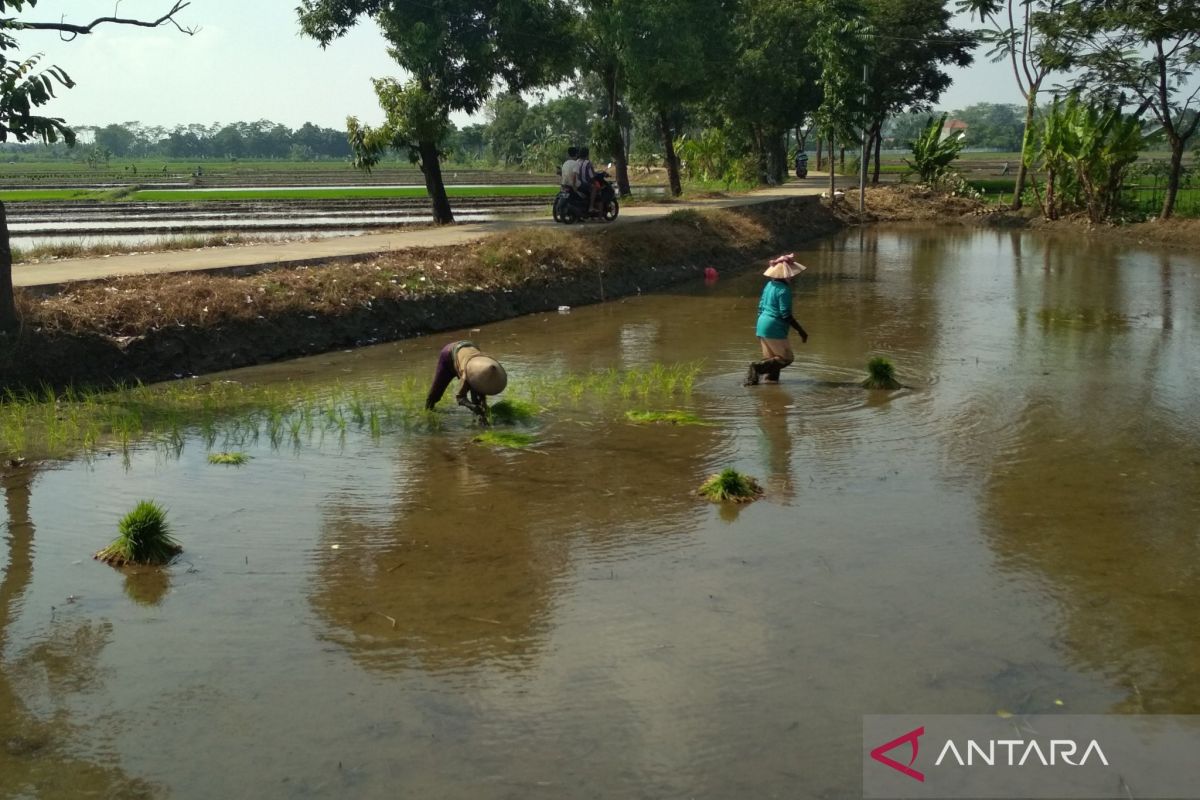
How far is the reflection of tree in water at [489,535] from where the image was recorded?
5.91m

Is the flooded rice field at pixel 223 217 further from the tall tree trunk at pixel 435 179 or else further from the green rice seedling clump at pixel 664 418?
the green rice seedling clump at pixel 664 418

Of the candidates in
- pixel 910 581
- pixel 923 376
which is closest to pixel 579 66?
pixel 923 376

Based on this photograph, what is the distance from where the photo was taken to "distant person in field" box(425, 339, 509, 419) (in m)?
9.38

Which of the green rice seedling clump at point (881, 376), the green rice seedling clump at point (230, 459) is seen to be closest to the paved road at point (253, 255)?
the green rice seedling clump at point (230, 459)

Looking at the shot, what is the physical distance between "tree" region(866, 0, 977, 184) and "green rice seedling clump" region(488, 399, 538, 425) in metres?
35.4

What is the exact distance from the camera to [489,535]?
7.41 meters

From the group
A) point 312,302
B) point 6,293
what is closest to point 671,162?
point 312,302

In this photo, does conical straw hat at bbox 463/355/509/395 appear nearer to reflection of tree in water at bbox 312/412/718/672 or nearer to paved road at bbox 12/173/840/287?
reflection of tree in water at bbox 312/412/718/672

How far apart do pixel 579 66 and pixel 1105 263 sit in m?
12.8

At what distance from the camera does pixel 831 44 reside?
33.5 meters

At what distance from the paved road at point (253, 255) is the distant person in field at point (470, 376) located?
5945 millimetres

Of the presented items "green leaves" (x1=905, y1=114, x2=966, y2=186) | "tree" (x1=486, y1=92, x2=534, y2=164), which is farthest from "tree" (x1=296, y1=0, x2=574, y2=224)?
"tree" (x1=486, y1=92, x2=534, y2=164)

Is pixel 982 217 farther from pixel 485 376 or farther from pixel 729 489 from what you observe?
pixel 729 489

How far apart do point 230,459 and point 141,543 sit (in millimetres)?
2338
